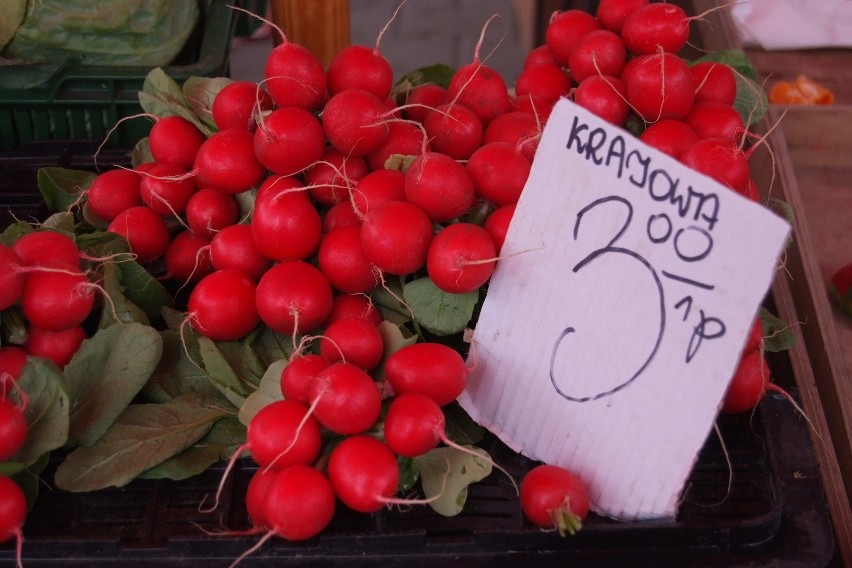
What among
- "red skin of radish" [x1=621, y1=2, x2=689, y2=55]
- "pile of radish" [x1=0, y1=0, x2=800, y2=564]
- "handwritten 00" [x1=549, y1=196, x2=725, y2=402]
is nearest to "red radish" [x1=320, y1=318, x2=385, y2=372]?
"pile of radish" [x1=0, y1=0, x2=800, y2=564]

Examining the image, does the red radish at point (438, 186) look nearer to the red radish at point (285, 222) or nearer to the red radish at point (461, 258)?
the red radish at point (461, 258)

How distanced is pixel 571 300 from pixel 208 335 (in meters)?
0.47

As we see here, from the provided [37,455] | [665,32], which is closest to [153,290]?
[37,455]

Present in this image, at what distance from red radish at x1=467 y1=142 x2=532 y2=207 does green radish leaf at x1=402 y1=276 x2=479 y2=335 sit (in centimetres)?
13

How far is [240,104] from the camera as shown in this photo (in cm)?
112

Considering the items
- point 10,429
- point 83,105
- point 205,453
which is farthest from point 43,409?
→ point 83,105

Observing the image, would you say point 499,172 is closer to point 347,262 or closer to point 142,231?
point 347,262

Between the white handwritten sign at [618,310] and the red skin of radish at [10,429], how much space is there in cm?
52

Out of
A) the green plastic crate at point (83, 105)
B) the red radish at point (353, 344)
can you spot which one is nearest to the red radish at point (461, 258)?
the red radish at point (353, 344)

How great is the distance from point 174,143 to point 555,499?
75 centimetres

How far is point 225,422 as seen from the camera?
1.04 metres

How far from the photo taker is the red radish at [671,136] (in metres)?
1.01

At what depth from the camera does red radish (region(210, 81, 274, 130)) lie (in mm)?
1120

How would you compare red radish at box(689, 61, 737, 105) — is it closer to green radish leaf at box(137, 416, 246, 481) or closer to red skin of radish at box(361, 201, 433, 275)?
red skin of radish at box(361, 201, 433, 275)
